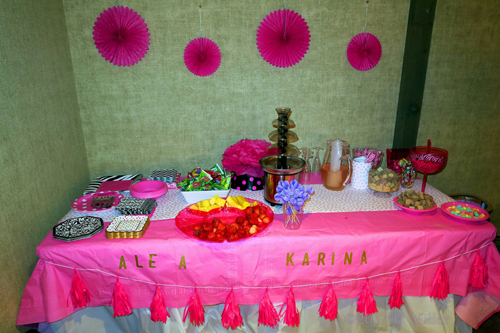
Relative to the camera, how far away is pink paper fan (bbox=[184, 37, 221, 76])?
6.48 ft

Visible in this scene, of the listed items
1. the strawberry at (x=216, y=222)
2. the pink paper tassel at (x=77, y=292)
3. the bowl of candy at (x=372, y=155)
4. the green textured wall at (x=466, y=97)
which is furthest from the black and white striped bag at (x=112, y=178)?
the green textured wall at (x=466, y=97)

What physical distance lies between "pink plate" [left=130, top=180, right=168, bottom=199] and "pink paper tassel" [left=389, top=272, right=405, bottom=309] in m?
1.31

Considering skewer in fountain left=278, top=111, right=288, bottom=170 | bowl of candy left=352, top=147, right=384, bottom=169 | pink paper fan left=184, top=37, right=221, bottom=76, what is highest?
pink paper fan left=184, top=37, right=221, bottom=76

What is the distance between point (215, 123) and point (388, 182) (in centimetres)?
119

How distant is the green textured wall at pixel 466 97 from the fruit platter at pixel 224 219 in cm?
152

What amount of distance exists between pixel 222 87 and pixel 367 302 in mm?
1537

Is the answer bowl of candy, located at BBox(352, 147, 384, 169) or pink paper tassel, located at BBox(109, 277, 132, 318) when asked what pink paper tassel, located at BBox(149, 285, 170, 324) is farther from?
bowl of candy, located at BBox(352, 147, 384, 169)

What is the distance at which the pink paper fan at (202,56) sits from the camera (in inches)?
77.8

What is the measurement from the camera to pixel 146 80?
204 cm

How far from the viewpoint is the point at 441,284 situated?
1.44 metres

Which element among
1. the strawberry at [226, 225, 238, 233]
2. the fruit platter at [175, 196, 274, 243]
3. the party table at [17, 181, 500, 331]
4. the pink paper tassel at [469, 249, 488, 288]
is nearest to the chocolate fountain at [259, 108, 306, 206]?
the fruit platter at [175, 196, 274, 243]

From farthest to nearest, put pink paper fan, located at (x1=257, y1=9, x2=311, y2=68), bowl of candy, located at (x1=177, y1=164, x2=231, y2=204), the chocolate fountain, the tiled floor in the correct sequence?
pink paper fan, located at (x1=257, y1=9, x2=311, y2=68), the tiled floor, bowl of candy, located at (x1=177, y1=164, x2=231, y2=204), the chocolate fountain

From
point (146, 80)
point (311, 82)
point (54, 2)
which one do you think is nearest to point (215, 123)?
point (146, 80)

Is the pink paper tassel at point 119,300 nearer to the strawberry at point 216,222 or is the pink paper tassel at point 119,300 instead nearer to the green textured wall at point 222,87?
the strawberry at point 216,222
